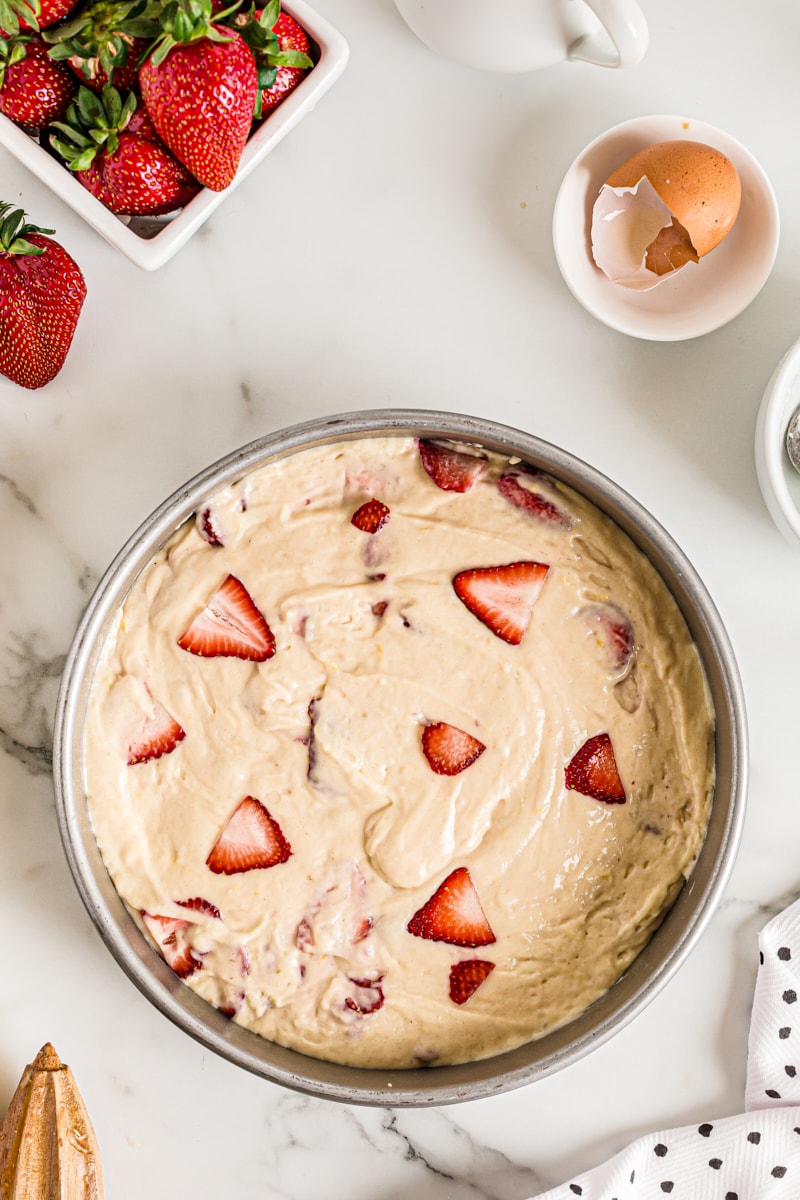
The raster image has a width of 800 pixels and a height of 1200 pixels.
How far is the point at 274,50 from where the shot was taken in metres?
1.74

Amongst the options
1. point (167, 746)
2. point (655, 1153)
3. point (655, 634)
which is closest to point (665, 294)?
point (655, 634)

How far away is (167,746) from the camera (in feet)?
6.06

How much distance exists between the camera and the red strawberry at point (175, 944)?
1.85 metres

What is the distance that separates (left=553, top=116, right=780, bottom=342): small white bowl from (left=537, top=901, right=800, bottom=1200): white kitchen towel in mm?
1148

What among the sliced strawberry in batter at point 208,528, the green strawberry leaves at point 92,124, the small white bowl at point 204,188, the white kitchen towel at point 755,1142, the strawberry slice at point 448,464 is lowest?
the white kitchen towel at point 755,1142

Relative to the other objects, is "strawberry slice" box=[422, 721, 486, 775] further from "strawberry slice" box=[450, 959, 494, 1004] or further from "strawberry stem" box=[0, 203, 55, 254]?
"strawberry stem" box=[0, 203, 55, 254]

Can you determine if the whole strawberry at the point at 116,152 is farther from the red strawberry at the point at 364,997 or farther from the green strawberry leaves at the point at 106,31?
the red strawberry at the point at 364,997

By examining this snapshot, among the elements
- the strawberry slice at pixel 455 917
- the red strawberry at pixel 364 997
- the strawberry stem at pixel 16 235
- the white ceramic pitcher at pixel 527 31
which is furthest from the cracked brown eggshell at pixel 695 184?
the red strawberry at pixel 364 997

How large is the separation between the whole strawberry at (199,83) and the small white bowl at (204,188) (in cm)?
10

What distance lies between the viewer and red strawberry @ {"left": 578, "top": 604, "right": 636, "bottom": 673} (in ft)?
6.10

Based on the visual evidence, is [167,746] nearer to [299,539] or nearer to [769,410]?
[299,539]

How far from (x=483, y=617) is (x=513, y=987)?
0.66 meters

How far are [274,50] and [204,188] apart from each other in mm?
253

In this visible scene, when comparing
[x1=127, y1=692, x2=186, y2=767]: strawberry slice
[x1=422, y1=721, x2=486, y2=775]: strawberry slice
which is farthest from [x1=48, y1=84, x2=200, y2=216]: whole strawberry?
[x1=422, y1=721, x2=486, y2=775]: strawberry slice
